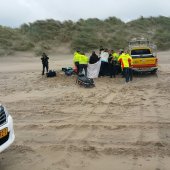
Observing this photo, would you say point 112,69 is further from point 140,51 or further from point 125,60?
point 140,51

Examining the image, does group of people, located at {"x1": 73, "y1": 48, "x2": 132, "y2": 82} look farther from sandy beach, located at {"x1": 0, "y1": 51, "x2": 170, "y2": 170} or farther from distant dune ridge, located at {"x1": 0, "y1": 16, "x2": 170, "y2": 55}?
distant dune ridge, located at {"x1": 0, "y1": 16, "x2": 170, "y2": 55}

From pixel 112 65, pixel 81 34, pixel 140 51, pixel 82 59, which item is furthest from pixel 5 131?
pixel 81 34

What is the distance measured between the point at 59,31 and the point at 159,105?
108 ft

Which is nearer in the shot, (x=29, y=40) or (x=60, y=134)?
(x=60, y=134)

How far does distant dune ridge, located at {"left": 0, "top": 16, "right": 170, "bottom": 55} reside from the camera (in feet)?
137

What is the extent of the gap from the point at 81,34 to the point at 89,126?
33753mm

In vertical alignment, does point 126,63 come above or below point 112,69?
above

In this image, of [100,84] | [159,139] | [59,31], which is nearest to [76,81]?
[100,84]

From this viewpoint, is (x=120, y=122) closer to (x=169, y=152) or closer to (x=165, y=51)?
(x=169, y=152)

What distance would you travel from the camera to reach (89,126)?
11242 mm

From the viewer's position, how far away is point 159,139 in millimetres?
9734

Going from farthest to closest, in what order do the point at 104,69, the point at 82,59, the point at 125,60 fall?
the point at 104,69
the point at 82,59
the point at 125,60

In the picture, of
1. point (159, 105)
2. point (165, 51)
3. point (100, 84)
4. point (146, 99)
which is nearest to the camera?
point (159, 105)

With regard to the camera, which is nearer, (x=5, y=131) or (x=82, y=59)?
(x=5, y=131)
